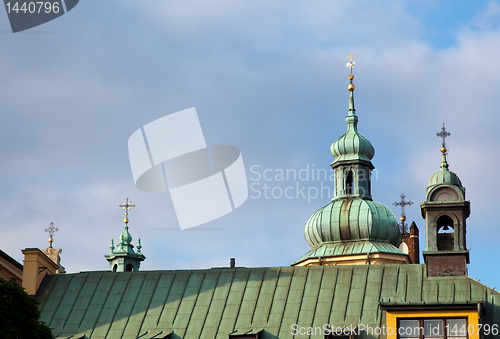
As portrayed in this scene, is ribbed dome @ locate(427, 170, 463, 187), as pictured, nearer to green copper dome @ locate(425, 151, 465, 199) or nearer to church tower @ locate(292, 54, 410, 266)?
green copper dome @ locate(425, 151, 465, 199)

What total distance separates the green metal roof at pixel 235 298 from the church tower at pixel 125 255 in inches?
1173

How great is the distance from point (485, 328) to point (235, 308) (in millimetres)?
13768

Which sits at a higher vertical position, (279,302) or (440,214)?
(440,214)

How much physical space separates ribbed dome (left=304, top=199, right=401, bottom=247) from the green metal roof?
2096 centimetres

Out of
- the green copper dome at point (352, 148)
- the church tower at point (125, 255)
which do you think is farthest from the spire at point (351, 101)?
the church tower at point (125, 255)

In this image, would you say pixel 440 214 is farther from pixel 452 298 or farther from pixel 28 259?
pixel 28 259

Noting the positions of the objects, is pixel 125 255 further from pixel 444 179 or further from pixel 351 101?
pixel 444 179

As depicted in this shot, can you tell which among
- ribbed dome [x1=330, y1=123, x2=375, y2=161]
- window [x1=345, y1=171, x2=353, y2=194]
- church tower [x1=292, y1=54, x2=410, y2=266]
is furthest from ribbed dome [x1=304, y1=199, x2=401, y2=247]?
ribbed dome [x1=330, y1=123, x2=375, y2=161]

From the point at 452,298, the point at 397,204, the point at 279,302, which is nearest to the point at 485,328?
the point at 452,298

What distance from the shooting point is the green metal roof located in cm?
6150

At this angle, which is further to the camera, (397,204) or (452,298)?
(397,204)

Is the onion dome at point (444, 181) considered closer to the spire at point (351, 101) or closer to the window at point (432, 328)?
the window at point (432, 328)

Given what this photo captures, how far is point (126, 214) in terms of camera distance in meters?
98.7

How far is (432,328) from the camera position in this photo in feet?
189
